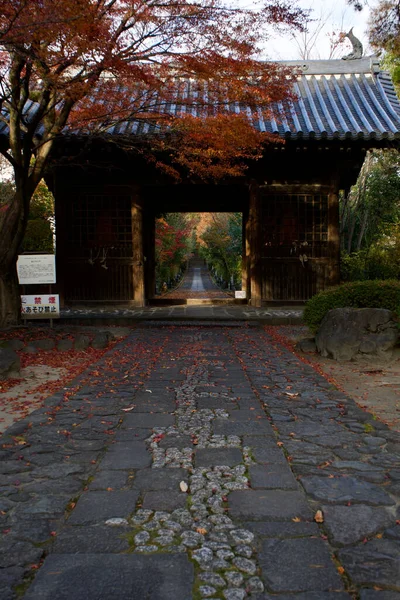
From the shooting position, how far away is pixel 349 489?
248cm

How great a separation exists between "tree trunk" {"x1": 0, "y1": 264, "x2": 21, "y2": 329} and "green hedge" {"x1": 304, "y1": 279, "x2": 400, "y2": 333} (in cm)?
470

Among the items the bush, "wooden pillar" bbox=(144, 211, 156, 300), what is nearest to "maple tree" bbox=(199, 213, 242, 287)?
A: "wooden pillar" bbox=(144, 211, 156, 300)

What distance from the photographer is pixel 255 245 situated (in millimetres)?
11203

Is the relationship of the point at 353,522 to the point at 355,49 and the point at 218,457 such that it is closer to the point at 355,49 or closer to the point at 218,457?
the point at 218,457

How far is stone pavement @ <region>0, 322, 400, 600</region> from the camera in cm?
173

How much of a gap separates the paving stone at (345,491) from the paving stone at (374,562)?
1.21 feet

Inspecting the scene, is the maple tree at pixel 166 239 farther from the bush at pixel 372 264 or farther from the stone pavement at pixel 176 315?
the bush at pixel 372 264

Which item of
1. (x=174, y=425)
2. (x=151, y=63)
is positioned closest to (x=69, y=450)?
(x=174, y=425)

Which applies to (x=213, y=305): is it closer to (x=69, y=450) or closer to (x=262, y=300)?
(x=262, y=300)

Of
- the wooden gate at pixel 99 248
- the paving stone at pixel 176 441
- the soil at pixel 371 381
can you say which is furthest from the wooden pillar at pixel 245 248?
the paving stone at pixel 176 441

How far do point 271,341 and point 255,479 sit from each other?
5252 mm

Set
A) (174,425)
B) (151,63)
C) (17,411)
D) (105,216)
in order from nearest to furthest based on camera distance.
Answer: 1. (174,425)
2. (17,411)
3. (151,63)
4. (105,216)

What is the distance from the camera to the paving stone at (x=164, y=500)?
2279 mm

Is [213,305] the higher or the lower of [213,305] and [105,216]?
the lower
